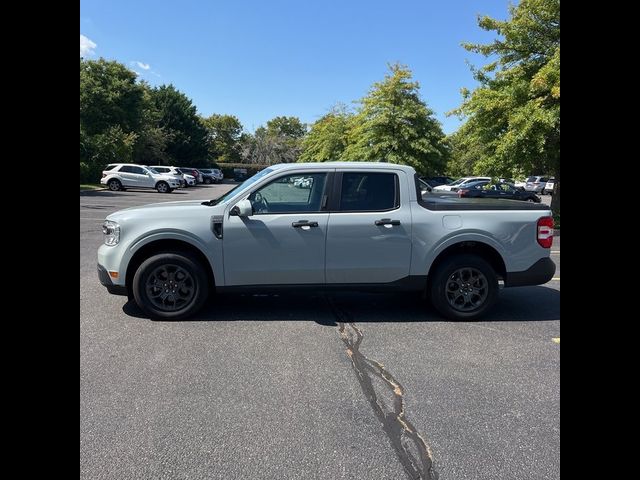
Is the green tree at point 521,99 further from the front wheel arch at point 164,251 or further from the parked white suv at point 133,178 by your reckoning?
the parked white suv at point 133,178

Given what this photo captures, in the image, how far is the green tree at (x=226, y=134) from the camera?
90312 millimetres

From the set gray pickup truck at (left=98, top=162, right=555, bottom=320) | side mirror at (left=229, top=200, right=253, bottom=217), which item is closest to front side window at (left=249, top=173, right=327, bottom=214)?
gray pickup truck at (left=98, top=162, right=555, bottom=320)

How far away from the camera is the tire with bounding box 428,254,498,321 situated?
5273mm

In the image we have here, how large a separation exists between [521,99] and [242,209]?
1182 cm

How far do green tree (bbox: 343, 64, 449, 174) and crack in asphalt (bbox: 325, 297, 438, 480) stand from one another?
19.5m

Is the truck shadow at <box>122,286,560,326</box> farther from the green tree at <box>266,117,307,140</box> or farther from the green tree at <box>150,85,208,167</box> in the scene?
the green tree at <box>266,117,307,140</box>

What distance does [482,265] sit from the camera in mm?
5289

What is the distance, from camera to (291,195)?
536 centimetres

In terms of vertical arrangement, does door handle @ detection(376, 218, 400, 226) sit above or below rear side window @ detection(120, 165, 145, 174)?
below

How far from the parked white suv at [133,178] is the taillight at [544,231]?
28.4 metres

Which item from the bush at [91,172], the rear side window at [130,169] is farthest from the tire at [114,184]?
the bush at [91,172]
